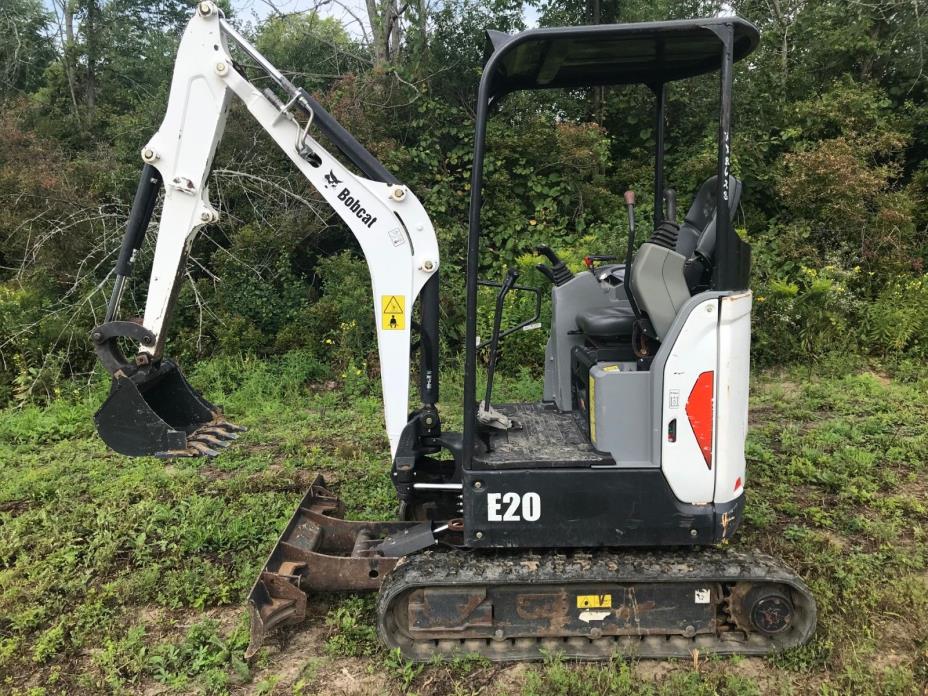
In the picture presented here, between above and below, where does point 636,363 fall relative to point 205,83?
below

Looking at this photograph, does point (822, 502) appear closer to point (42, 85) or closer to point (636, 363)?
point (636, 363)

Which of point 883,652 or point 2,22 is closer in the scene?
point 883,652

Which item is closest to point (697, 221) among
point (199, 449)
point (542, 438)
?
point (542, 438)

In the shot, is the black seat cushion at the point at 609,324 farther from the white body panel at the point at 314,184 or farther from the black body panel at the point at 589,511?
the white body panel at the point at 314,184

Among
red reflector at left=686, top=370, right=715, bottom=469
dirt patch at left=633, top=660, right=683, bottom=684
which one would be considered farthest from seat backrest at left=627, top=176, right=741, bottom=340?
dirt patch at left=633, top=660, right=683, bottom=684

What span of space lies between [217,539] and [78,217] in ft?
19.7

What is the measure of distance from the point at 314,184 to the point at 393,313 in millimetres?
768

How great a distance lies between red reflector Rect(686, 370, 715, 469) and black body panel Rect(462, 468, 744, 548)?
235mm

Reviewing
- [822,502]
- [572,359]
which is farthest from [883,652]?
[572,359]

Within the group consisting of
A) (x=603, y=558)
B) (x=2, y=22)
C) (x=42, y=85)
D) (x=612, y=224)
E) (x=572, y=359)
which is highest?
(x=2, y=22)

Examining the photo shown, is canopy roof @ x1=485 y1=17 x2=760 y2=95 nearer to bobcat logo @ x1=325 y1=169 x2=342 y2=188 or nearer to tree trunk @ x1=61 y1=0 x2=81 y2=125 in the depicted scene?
bobcat logo @ x1=325 y1=169 x2=342 y2=188

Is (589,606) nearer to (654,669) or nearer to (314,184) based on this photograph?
(654,669)

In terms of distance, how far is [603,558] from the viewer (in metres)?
3.12

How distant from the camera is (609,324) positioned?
3574 millimetres
